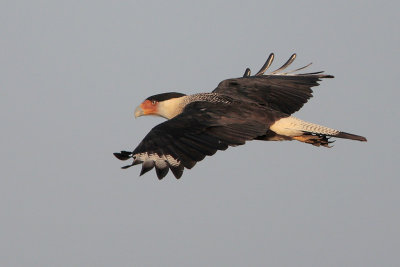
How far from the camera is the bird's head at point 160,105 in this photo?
11.3 m

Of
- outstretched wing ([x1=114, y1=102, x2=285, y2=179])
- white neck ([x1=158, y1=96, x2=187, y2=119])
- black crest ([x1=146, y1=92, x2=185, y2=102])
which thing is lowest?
outstretched wing ([x1=114, y1=102, x2=285, y2=179])

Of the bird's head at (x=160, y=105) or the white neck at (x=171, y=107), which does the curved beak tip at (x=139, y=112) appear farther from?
the white neck at (x=171, y=107)

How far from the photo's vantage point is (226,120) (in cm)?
1001

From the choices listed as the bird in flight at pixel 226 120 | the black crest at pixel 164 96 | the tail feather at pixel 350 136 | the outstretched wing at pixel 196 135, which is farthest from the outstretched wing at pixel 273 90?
the tail feather at pixel 350 136

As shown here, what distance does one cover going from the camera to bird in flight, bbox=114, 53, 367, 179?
9164 millimetres

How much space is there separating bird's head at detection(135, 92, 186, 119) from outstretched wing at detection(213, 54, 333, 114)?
630mm

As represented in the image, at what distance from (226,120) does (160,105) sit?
1.62 metres

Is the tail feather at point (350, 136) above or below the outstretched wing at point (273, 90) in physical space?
below

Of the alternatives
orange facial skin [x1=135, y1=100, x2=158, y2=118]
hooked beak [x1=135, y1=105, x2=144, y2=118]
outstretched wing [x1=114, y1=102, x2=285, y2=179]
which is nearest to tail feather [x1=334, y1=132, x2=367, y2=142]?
outstretched wing [x1=114, y1=102, x2=285, y2=179]

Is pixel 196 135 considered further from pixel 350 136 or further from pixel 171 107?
pixel 350 136

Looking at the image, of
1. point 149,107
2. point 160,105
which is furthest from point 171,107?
point 149,107

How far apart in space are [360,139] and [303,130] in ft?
2.46

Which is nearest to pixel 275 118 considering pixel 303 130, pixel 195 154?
pixel 303 130

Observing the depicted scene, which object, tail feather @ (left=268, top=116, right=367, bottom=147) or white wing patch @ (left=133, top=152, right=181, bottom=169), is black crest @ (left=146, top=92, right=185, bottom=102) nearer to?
tail feather @ (left=268, top=116, right=367, bottom=147)
